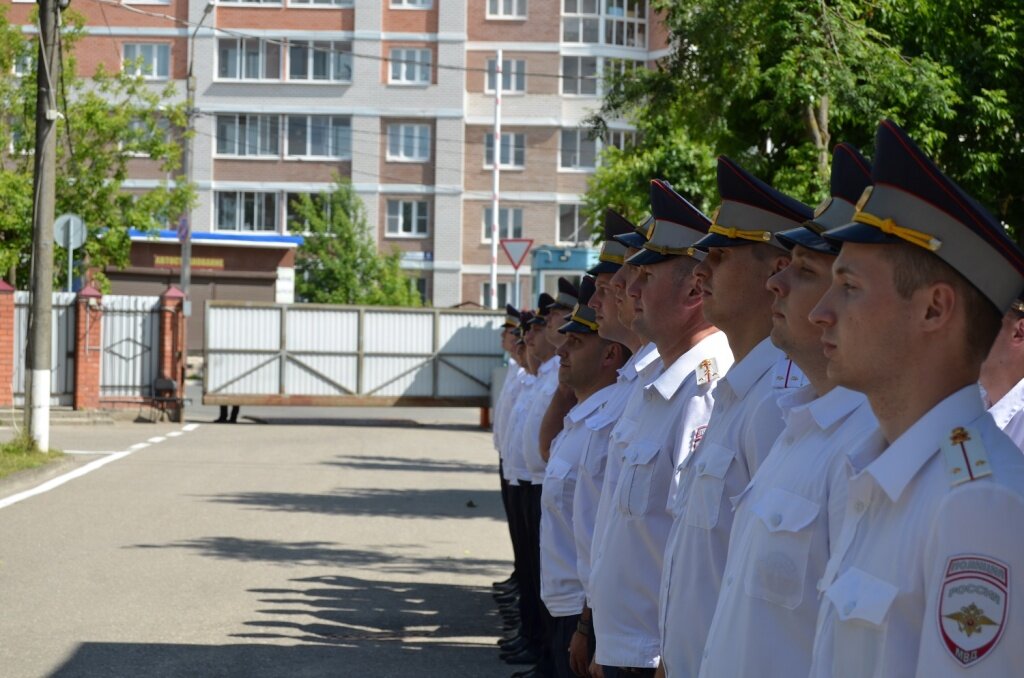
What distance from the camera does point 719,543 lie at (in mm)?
4152

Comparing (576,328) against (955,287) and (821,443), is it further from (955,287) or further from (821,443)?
(955,287)

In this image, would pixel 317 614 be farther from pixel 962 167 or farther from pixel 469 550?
pixel 962 167

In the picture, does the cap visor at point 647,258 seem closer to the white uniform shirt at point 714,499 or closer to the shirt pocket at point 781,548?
the white uniform shirt at point 714,499

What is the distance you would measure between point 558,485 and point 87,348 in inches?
1024

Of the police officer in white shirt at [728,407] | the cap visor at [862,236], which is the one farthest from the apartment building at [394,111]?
the cap visor at [862,236]

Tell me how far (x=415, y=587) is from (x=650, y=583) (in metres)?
6.89

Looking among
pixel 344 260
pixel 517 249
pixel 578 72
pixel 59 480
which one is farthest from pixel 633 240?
pixel 578 72

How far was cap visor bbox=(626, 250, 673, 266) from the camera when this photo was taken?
5320 mm

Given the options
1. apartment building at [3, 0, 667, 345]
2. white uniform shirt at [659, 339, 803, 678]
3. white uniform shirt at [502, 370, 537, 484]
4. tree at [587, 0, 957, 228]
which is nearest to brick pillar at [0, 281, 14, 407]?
tree at [587, 0, 957, 228]

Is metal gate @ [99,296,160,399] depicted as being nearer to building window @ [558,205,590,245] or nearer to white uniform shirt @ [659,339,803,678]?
white uniform shirt @ [659,339,803,678]

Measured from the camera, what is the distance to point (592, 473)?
6219 mm

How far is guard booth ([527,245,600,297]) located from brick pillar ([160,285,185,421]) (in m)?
7.67

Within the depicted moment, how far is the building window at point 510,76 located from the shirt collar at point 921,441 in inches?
2426

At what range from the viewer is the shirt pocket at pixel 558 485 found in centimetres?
691
